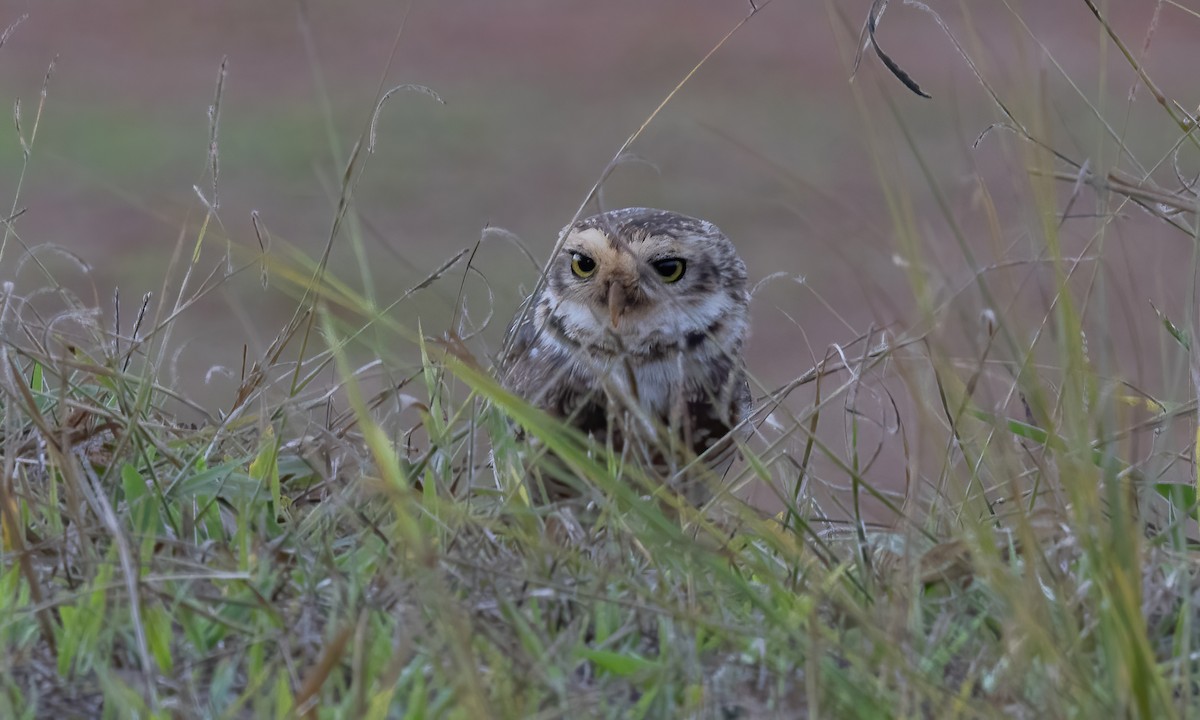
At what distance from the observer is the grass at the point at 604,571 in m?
1.55

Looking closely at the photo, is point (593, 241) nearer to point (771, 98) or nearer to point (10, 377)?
point (10, 377)

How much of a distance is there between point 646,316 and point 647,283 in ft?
0.27

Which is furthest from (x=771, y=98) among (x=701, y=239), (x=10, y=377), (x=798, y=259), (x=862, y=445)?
(x=10, y=377)

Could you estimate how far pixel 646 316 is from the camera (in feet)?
11.6

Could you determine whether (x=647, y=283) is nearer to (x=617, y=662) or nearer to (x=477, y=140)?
(x=617, y=662)

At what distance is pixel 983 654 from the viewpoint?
1698 mm

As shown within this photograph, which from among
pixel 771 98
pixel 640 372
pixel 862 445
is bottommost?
pixel 862 445

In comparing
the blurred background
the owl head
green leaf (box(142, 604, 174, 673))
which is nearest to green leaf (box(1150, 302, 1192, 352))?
the owl head

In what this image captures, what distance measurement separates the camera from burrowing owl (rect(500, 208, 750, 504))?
3.32m

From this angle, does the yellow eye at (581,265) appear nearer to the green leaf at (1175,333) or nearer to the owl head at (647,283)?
the owl head at (647,283)

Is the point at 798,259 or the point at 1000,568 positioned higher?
the point at 1000,568

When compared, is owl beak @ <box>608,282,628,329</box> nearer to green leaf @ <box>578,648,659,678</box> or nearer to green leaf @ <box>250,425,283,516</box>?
green leaf @ <box>250,425,283,516</box>

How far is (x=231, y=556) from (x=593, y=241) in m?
1.84

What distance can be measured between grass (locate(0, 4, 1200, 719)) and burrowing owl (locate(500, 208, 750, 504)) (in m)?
0.96
